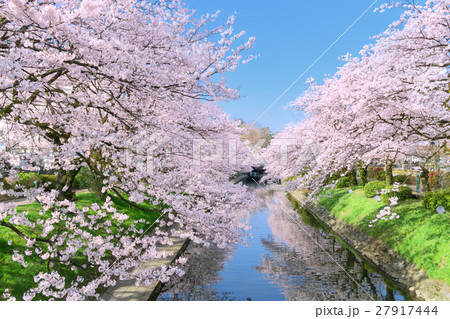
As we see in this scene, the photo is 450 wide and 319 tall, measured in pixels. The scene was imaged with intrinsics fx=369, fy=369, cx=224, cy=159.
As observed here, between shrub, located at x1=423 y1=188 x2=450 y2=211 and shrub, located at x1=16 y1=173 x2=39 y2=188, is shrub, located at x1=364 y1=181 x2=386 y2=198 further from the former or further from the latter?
shrub, located at x1=16 y1=173 x2=39 y2=188

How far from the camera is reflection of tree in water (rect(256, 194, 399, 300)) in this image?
504 inches

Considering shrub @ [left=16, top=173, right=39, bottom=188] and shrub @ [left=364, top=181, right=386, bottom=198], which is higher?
shrub @ [left=16, top=173, right=39, bottom=188]

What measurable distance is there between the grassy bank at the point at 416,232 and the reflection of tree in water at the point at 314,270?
1.58m

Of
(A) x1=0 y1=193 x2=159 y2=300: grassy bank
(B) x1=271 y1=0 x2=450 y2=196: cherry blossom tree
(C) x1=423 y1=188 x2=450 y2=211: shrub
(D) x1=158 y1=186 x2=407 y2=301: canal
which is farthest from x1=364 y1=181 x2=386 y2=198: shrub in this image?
(A) x1=0 y1=193 x2=159 y2=300: grassy bank

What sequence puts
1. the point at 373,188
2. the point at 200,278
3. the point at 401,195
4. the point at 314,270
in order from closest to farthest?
the point at 200,278 < the point at 314,270 < the point at 401,195 < the point at 373,188

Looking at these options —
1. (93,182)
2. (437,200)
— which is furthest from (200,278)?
(437,200)

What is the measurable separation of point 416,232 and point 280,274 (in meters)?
5.83

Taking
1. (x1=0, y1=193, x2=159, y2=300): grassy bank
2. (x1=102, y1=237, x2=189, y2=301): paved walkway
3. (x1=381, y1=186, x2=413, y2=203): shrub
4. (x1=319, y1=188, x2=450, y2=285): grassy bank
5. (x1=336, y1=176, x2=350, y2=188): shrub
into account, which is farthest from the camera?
(x1=336, y1=176, x2=350, y2=188): shrub

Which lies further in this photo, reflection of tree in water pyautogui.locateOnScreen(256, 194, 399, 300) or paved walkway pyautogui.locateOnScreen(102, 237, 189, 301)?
reflection of tree in water pyautogui.locateOnScreen(256, 194, 399, 300)

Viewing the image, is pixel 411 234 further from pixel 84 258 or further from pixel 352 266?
pixel 84 258

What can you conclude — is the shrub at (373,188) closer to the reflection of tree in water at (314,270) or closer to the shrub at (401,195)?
the shrub at (401,195)

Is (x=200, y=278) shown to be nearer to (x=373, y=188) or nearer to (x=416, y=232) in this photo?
(x=416, y=232)

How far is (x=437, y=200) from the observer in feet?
52.5

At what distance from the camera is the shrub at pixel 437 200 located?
15680mm
